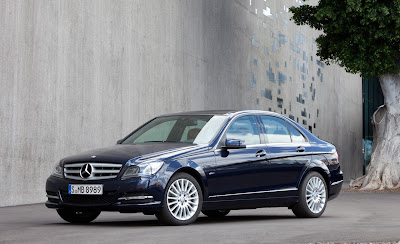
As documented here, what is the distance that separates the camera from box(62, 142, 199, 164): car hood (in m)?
10.0

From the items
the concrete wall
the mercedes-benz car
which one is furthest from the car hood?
the concrete wall

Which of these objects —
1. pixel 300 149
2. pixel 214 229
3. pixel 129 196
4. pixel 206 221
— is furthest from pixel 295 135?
pixel 129 196

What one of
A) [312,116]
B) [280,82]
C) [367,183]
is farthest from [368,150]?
[367,183]

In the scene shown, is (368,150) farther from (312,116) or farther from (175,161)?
(175,161)

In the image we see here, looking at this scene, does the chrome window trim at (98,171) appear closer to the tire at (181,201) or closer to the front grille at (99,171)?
the front grille at (99,171)

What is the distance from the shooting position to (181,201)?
1000 cm

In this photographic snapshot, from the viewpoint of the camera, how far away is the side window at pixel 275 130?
11.7m

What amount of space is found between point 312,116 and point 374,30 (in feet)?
38.2

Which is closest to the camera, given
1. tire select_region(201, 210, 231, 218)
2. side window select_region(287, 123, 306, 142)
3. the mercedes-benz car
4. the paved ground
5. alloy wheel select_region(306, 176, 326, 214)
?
the paved ground

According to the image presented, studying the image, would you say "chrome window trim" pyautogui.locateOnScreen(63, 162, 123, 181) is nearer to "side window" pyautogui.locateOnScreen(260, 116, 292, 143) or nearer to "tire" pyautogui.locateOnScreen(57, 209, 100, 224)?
"tire" pyautogui.locateOnScreen(57, 209, 100, 224)

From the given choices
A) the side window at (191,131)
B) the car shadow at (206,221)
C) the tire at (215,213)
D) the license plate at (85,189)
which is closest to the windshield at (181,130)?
the side window at (191,131)

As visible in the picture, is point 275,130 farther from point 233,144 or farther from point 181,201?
point 181,201

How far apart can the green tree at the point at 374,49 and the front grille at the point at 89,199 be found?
14439 millimetres

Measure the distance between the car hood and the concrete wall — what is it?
4757 mm
